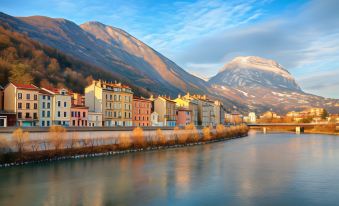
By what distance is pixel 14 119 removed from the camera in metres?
46.8

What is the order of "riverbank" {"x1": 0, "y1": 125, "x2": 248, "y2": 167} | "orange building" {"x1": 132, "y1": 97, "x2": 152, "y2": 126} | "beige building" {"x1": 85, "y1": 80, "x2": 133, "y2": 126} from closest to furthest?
"riverbank" {"x1": 0, "y1": 125, "x2": 248, "y2": 167}, "beige building" {"x1": 85, "y1": 80, "x2": 133, "y2": 126}, "orange building" {"x1": 132, "y1": 97, "x2": 152, "y2": 126}

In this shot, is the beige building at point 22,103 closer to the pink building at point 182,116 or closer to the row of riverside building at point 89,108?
the row of riverside building at point 89,108

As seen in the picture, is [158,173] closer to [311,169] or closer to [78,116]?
[311,169]

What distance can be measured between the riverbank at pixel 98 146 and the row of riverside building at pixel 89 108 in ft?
30.3

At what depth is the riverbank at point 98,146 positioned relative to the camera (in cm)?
3575

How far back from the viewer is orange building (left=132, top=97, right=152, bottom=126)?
232 feet

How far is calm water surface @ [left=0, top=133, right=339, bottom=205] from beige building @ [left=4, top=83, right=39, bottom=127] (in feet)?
43.4

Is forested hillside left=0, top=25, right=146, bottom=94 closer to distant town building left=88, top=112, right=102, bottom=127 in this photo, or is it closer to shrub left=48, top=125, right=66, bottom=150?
distant town building left=88, top=112, right=102, bottom=127

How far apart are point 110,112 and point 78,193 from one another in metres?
39.9

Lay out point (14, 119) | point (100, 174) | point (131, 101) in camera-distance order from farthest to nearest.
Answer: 1. point (131, 101)
2. point (14, 119)
3. point (100, 174)

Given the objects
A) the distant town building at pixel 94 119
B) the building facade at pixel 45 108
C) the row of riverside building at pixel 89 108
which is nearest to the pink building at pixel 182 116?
the row of riverside building at pixel 89 108

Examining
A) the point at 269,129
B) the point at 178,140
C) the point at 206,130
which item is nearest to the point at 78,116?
the point at 178,140

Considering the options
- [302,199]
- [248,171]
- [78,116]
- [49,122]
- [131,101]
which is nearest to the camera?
[302,199]

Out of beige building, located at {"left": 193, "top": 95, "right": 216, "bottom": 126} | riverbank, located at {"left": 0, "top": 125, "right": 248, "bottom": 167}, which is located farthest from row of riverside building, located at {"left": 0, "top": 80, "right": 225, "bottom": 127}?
riverbank, located at {"left": 0, "top": 125, "right": 248, "bottom": 167}
